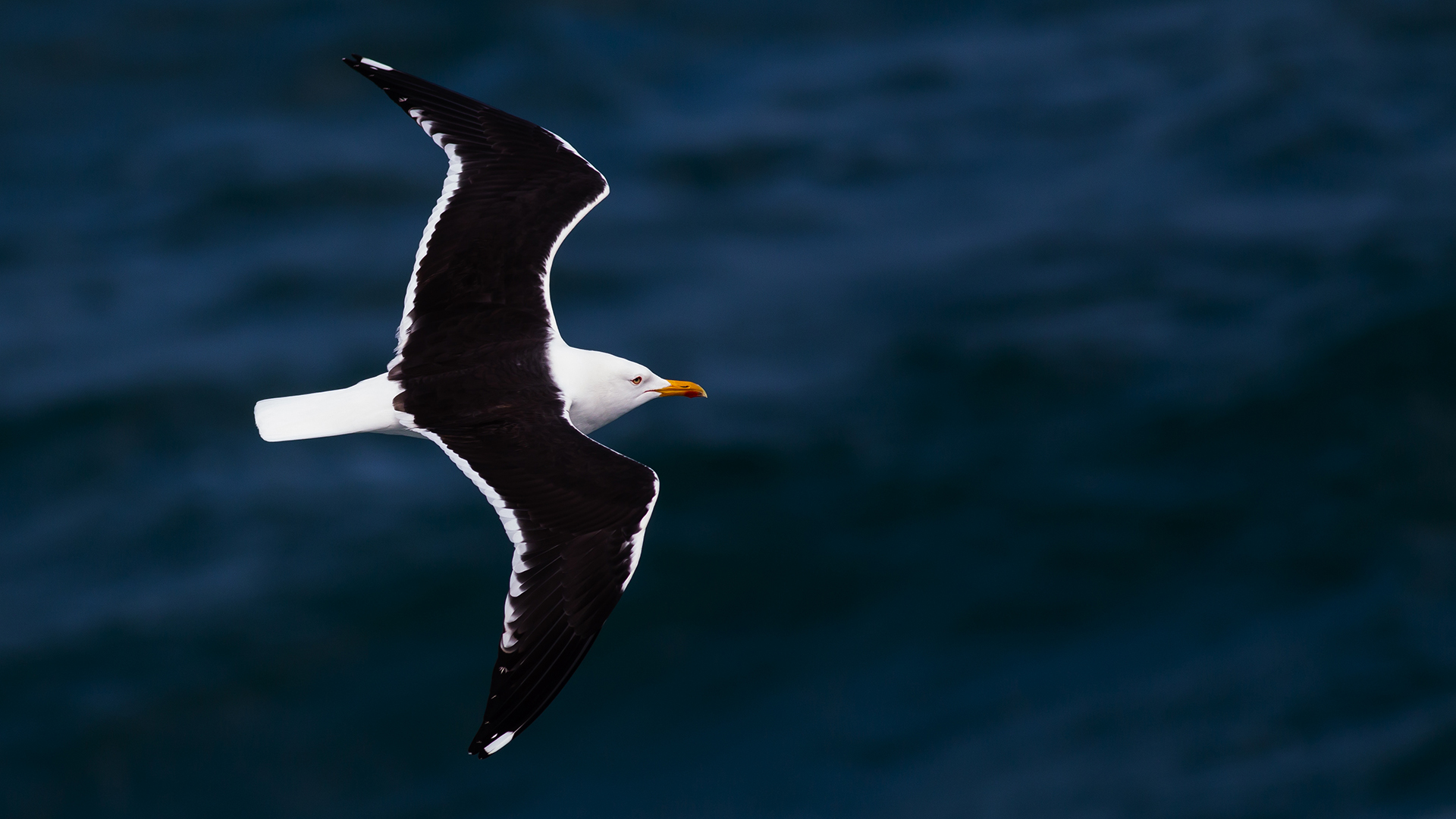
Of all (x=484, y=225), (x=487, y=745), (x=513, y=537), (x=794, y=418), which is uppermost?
(x=484, y=225)

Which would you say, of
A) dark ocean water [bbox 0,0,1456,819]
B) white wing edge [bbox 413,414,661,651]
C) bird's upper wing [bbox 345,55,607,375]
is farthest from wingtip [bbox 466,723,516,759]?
dark ocean water [bbox 0,0,1456,819]

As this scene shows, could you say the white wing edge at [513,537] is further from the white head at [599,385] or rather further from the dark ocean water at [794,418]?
the dark ocean water at [794,418]

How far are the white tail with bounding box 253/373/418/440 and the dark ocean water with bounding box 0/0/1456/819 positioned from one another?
6875mm

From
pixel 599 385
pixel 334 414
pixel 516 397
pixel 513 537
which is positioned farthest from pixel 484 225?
pixel 513 537

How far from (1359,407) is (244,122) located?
14094mm

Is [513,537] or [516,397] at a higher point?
[516,397]

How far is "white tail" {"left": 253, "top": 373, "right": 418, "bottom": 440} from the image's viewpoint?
356 inches

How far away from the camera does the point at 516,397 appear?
Answer: 9.07 m

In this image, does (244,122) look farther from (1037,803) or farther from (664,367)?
(1037,803)

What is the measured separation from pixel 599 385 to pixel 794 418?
8.14m

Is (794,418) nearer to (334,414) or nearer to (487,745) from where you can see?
(334,414)

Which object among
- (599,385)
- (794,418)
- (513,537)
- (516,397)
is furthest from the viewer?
(794,418)

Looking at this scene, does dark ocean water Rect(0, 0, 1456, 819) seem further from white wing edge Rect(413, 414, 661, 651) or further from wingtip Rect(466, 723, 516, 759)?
wingtip Rect(466, 723, 516, 759)

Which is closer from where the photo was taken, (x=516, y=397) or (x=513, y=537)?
(x=513, y=537)
